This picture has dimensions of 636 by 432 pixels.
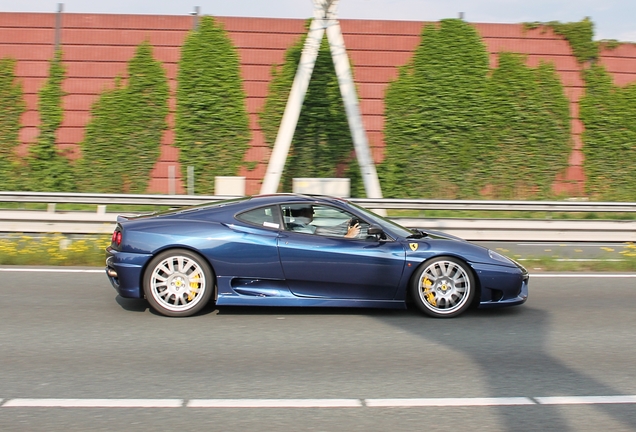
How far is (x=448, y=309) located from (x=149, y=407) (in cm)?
358

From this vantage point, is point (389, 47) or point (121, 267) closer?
point (121, 267)

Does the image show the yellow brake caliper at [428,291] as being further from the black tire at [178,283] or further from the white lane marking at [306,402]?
the white lane marking at [306,402]

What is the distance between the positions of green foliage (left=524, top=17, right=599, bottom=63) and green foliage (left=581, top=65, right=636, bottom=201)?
0.51m

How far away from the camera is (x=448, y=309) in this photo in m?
7.36

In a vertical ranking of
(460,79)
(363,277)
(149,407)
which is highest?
(460,79)

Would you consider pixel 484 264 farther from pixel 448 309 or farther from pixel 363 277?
pixel 363 277

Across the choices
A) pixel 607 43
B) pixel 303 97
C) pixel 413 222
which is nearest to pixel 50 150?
pixel 303 97

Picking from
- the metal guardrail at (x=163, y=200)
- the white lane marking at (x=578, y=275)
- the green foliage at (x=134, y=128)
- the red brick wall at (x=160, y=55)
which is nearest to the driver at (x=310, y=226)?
the white lane marking at (x=578, y=275)

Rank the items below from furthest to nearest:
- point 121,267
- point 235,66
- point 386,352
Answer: point 235,66, point 121,267, point 386,352

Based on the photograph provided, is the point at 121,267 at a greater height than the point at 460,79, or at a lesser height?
lesser

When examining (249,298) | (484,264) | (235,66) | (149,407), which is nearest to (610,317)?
(484,264)

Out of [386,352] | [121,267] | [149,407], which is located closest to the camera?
[149,407]

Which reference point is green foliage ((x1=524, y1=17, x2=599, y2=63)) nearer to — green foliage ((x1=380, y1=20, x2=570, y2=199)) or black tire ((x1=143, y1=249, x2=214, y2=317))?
green foliage ((x1=380, y1=20, x2=570, y2=199))

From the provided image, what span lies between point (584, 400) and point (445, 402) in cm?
95
